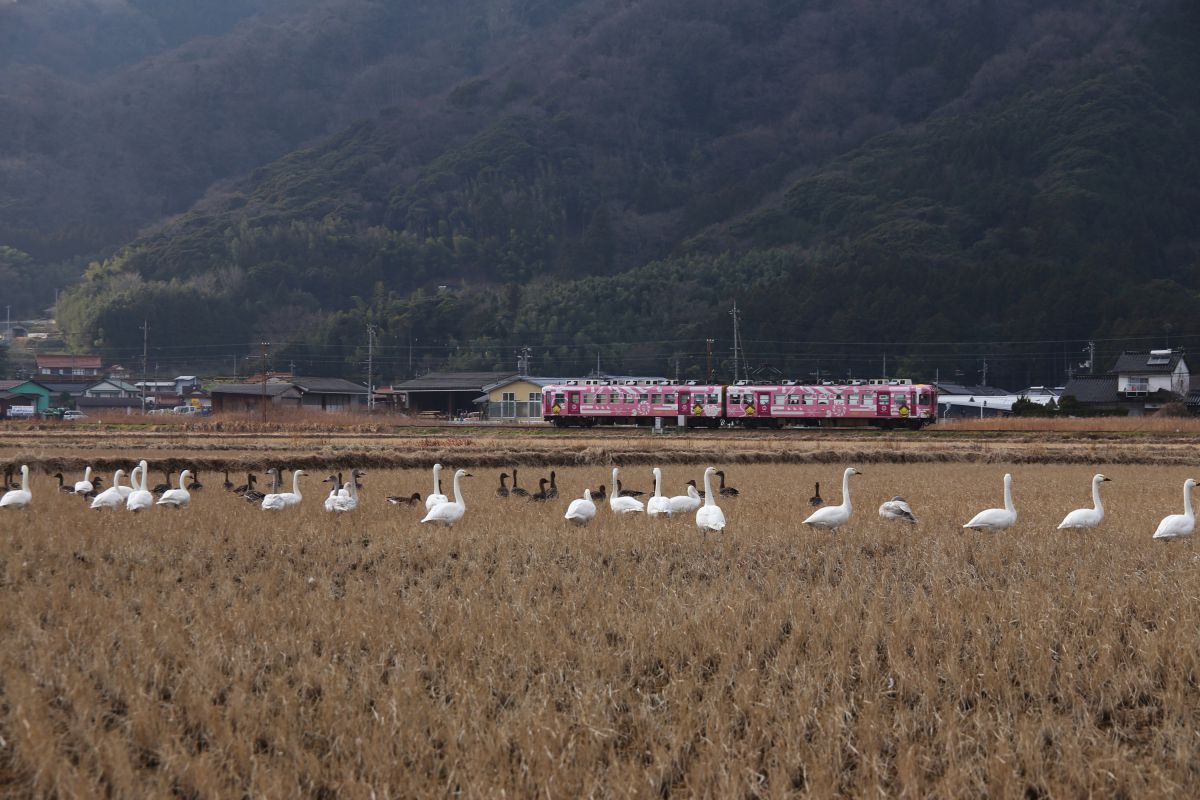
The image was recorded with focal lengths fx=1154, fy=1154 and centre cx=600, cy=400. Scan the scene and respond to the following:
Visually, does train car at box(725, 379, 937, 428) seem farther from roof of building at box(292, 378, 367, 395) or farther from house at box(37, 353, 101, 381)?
house at box(37, 353, 101, 381)

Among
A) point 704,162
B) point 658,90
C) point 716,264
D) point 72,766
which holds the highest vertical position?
point 658,90

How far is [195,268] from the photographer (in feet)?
384

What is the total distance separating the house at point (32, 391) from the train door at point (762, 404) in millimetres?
46758

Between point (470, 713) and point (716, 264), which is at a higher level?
A: point (716, 264)

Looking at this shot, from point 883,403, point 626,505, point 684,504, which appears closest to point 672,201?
point 883,403

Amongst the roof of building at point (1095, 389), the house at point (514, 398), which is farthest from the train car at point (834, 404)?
the roof of building at point (1095, 389)

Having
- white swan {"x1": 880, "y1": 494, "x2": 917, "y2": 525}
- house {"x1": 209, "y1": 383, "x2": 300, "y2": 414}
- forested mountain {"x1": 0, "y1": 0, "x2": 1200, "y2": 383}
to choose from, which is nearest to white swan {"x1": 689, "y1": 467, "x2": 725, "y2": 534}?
white swan {"x1": 880, "y1": 494, "x2": 917, "y2": 525}

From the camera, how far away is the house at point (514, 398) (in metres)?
62.6

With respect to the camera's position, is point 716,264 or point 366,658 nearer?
point 366,658

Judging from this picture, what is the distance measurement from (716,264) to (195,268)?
175 ft

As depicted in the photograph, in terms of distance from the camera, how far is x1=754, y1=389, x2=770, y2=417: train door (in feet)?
156

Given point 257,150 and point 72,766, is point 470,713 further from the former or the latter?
point 257,150

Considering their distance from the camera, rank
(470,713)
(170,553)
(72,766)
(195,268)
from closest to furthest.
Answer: (72,766) → (470,713) → (170,553) → (195,268)

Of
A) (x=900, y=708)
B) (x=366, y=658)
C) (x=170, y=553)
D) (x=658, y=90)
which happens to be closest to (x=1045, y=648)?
(x=900, y=708)
